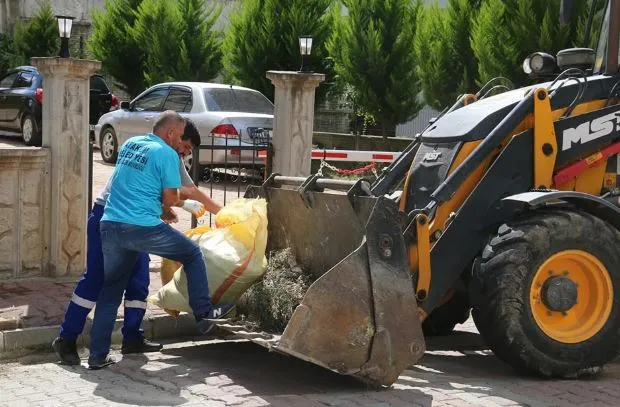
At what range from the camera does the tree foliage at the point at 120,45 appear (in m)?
25.8

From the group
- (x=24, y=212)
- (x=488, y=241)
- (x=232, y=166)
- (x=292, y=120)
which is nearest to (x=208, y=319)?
(x=488, y=241)

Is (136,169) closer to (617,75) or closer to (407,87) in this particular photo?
(617,75)

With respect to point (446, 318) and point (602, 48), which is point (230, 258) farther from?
point (602, 48)

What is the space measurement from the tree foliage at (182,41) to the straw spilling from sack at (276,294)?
53.7ft

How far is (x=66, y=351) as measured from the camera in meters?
6.80

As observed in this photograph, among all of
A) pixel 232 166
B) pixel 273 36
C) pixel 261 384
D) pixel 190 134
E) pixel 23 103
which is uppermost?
pixel 273 36

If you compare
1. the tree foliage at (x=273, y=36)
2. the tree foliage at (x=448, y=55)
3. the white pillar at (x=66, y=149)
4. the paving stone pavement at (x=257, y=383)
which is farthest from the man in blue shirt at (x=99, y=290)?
the tree foliage at (x=273, y=36)

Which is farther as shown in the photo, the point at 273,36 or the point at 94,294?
the point at 273,36

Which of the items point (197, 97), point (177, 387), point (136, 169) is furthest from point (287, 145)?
point (197, 97)

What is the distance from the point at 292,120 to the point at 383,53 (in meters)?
10.5

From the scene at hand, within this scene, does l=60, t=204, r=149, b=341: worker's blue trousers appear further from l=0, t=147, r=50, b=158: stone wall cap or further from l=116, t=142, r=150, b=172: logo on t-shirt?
l=0, t=147, r=50, b=158: stone wall cap

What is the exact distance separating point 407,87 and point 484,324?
14.4 metres

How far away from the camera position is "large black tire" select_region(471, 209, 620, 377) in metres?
6.32

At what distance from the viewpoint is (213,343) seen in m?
7.59
